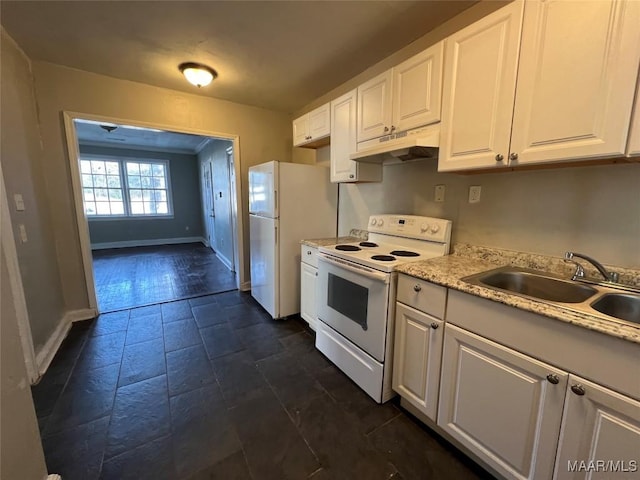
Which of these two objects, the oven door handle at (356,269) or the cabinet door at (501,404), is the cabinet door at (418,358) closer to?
the cabinet door at (501,404)

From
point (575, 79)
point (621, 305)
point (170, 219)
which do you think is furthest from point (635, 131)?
point (170, 219)

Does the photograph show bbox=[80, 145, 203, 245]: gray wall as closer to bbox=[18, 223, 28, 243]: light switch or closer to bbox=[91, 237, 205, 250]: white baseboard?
bbox=[91, 237, 205, 250]: white baseboard

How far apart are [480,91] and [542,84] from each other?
0.87 feet

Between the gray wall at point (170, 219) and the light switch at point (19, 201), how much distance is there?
497 centimetres

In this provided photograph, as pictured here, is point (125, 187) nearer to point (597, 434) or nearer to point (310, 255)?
point (310, 255)

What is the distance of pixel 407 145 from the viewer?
5.21 ft

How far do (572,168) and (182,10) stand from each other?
248 centimetres

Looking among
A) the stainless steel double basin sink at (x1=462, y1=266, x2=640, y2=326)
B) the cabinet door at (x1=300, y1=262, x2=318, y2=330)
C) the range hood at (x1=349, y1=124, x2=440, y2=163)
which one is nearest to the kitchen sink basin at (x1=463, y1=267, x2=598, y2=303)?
the stainless steel double basin sink at (x1=462, y1=266, x2=640, y2=326)

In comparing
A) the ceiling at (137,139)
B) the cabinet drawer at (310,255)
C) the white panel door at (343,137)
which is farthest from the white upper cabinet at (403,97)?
the ceiling at (137,139)

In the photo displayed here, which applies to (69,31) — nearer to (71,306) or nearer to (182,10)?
(182,10)

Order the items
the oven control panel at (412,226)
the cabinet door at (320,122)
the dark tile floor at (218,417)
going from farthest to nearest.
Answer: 1. the cabinet door at (320,122)
2. the oven control panel at (412,226)
3. the dark tile floor at (218,417)

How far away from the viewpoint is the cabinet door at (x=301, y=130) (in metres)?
2.82

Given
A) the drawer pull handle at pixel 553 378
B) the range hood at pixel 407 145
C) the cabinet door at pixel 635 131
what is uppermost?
the range hood at pixel 407 145

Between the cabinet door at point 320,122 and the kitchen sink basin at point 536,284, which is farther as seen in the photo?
the cabinet door at point 320,122
